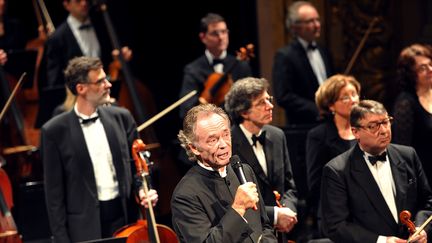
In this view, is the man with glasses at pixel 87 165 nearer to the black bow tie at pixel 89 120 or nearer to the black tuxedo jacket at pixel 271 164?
the black bow tie at pixel 89 120

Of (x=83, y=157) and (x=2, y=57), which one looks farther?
(x=2, y=57)

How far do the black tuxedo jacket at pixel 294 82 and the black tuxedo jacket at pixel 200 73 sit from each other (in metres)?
0.23

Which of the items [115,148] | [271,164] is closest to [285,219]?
[271,164]

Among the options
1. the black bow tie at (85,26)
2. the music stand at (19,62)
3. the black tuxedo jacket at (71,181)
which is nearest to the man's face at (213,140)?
the black tuxedo jacket at (71,181)

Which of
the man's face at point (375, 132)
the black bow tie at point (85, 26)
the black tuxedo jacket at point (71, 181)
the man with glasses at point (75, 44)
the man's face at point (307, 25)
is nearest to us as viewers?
the man's face at point (375, 132)

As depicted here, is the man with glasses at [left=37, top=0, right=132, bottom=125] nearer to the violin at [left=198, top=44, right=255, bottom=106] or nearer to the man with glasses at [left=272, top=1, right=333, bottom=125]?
the violin at [left=198, top=44, right=255, bottom=106]

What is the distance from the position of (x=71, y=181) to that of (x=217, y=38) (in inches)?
73.2

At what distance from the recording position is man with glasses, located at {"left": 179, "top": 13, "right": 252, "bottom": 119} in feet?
22.1

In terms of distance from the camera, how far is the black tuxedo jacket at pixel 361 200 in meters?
4.84

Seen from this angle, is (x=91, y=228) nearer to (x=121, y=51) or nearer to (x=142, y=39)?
(x=121, y=51)

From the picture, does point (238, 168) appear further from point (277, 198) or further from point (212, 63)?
point (212, 63)

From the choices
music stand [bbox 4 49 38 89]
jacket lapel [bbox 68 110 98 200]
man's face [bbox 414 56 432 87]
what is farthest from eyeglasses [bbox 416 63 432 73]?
music stand [bbox 4 49 38 89]

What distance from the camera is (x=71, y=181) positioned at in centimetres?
547

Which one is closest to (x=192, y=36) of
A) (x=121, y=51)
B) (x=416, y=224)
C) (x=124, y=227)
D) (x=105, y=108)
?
(x=121, y=51)
